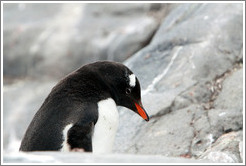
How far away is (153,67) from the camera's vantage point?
12.4ft

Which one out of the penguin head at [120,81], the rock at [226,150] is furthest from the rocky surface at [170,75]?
the penguin head at [120,81]

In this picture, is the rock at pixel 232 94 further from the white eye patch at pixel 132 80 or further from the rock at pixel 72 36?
the rock at pixel 72 36

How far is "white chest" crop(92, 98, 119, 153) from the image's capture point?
7.66ft

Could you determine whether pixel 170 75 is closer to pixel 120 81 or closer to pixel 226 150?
pixel 226 150

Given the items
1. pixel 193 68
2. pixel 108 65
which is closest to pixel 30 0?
pixel 193 68

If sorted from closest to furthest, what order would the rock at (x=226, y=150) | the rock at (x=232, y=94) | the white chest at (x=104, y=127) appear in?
the white chest at (x=104, y=127) < the rock at (x=226, y=150) < the rock at (x=232, y=94)

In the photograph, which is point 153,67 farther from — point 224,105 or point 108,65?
point 108,65

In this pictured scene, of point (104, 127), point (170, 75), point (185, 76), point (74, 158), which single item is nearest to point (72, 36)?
point (170, 75)

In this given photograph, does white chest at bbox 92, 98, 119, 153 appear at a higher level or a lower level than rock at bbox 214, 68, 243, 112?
higher

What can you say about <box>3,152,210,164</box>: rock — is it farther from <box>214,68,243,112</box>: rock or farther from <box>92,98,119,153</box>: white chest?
<box>214,68,243,112</box>: rock

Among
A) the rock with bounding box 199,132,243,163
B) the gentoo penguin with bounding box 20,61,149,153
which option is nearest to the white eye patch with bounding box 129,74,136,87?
the gentoo penguin with bounding box 20,61,149,153

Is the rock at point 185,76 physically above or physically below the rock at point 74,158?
below

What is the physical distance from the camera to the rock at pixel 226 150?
8.89ft

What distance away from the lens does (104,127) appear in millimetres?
2363
